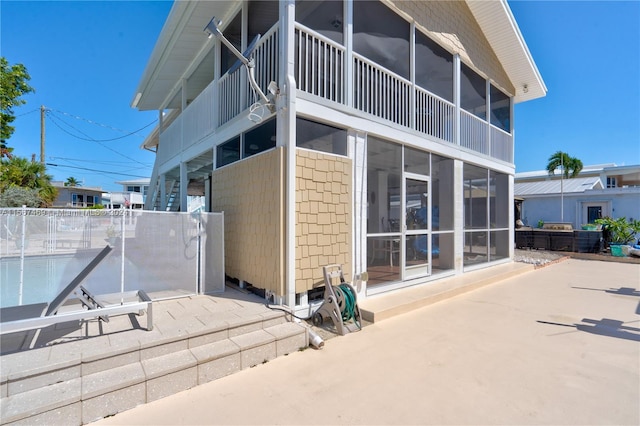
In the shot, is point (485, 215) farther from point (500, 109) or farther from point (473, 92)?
point (500, 109)

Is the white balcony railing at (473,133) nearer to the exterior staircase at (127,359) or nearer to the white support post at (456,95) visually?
the white support post at (456,95)

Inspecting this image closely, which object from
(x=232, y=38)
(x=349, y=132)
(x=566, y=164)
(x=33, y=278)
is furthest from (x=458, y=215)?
(x=566, y=164)

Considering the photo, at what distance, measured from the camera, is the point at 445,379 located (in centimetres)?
278

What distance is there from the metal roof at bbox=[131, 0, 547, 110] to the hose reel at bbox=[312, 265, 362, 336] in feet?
17.7

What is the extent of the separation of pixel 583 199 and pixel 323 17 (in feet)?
69.7

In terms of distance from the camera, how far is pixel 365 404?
94.2 inches

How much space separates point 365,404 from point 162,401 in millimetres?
1701

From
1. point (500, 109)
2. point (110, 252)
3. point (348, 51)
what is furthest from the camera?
point (500, 109)

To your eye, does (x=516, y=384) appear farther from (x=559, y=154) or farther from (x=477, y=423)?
(x=559, y=154)

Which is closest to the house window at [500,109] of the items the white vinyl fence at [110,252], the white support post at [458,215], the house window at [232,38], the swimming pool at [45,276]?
the white support post at [458,215]

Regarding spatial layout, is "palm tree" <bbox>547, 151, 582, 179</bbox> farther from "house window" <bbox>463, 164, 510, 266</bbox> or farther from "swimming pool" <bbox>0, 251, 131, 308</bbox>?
"swimming pool" <bbox>0, 251, 131, 308</bbox>

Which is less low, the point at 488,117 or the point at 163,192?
the point at 488,117

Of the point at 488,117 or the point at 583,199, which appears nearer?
the point at 488,117

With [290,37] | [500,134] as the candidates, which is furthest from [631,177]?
[290,37]
